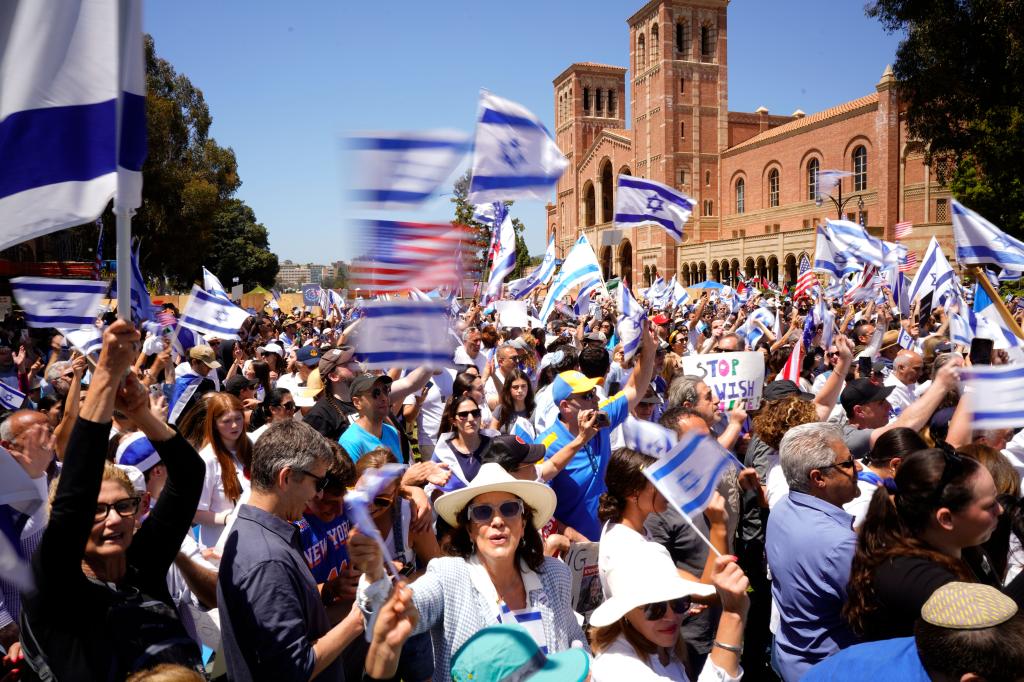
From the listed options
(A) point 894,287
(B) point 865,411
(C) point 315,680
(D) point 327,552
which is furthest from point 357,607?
(A) point 894,287

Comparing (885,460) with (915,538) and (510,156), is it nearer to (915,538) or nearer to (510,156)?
(915,538)

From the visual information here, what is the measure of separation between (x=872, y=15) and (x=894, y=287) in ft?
55.5

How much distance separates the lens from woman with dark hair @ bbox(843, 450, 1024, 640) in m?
2.75

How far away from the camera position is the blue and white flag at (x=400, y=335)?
321cm

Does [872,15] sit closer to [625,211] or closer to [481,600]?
[625,211]

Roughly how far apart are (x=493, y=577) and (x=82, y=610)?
1370mm

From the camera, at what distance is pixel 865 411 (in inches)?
212

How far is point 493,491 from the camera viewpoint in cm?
306

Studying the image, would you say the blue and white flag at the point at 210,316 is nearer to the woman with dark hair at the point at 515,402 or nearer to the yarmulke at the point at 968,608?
the woman with dark hair at the point at 515,402

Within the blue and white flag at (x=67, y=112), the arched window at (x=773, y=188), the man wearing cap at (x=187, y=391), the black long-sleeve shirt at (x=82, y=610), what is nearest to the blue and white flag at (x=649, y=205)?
the man wearing cap at (x=187, y=391)

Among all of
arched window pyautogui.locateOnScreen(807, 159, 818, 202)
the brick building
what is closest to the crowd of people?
the brick building

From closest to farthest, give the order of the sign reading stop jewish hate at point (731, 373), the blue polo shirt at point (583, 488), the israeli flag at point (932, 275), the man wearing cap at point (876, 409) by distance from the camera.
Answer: the man wearing cap at point (876, 409) → the blue polo shirt at point (583, 488) → the sign reading stop jewish hate at point (731, 373) → the israeli flag at point (932, 275)

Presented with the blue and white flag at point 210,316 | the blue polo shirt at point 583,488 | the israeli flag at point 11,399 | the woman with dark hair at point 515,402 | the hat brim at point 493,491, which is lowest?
the blue polo shirt at point 583,488

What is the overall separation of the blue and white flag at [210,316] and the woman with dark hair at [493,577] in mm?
6214
